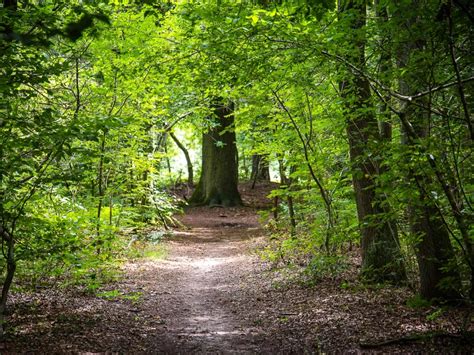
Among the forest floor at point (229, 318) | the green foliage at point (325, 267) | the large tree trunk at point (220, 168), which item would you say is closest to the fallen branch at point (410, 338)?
the forest floor at point (229, 318)

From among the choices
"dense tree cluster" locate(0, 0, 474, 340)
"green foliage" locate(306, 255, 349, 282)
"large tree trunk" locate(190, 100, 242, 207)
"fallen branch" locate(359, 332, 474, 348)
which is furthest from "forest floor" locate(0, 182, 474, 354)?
"large tree trunk" locate(190, 100, 242, 207)

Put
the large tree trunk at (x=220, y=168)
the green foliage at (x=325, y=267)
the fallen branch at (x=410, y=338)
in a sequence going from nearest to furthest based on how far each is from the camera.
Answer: the fallen branch at (x=410, y=338)
the green foliage at (x=325, y=267)
the large tree trunk at (x=220, y=168)

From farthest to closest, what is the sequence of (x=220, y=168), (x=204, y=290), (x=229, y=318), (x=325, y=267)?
(x=220, y=168) < (x=204, y=290) < (x=325, y=267) < (x=229, y=318)

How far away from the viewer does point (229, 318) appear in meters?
6.93

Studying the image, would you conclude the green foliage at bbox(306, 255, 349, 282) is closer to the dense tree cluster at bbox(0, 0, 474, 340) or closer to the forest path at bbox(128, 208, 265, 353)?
the dense tree cluster at bbox(0, 0, 474, 340)

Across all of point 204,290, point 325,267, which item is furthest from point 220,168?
point 325,267

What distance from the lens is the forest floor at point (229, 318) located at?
511cm

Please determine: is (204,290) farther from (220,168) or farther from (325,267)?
(220,168)

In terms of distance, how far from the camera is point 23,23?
191 inches

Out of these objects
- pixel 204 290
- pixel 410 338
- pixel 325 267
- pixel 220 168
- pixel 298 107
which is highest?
pixel 298 107

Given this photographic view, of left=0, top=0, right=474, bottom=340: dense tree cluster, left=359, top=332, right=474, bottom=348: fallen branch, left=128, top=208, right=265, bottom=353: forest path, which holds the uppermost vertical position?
left=0, top=0, right=474, bottom=340: dense tree cluster

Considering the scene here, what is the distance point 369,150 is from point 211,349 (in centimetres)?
308

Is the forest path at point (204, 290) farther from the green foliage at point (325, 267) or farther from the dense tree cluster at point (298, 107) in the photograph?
the dense tree cluster at point (298, 107)

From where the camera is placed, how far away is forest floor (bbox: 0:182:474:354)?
5113 mm
